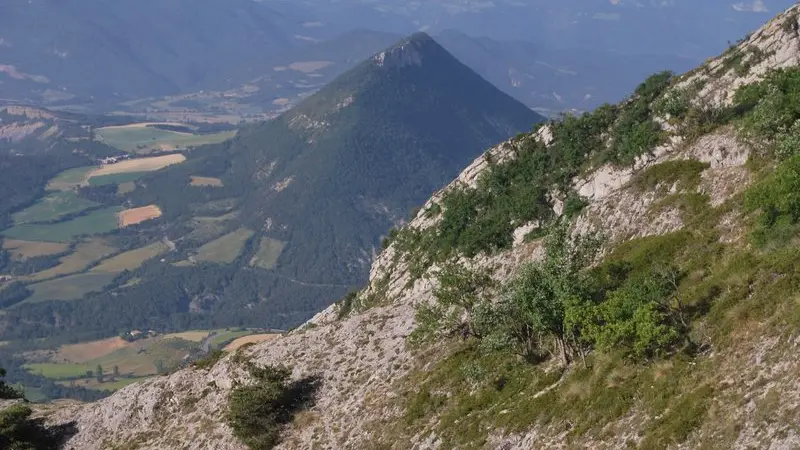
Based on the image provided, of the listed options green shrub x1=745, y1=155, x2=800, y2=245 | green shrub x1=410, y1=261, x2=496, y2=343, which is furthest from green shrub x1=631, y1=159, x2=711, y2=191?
green shrub x1=410, y1=261, x2=496, y2=343

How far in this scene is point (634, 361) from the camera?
33.4 metres

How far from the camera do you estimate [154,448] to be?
54.1m

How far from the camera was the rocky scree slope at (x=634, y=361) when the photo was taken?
93.6 ft

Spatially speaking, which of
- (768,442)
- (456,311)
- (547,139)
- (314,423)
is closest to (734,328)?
(768,442)

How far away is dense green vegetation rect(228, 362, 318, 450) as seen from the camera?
4869cm

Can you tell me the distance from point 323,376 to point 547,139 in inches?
2521

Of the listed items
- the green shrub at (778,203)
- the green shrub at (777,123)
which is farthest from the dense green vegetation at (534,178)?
the green shrub at (778,203)

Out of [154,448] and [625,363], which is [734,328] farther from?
[154,448]

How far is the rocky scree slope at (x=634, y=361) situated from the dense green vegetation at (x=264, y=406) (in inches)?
46.9

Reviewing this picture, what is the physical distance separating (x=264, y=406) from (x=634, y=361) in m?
26.6

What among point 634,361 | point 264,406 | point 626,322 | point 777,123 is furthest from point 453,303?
point 777,123

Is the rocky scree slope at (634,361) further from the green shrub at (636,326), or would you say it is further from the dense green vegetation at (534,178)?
the dense green vegetation at (534,178)

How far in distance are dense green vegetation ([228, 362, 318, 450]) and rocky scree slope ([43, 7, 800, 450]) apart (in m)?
1.19

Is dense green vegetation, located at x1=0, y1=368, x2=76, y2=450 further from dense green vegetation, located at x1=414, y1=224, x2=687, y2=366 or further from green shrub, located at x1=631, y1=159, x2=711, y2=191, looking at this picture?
green shrub, located at x1=631, y1=159, x2=711, y2=191
